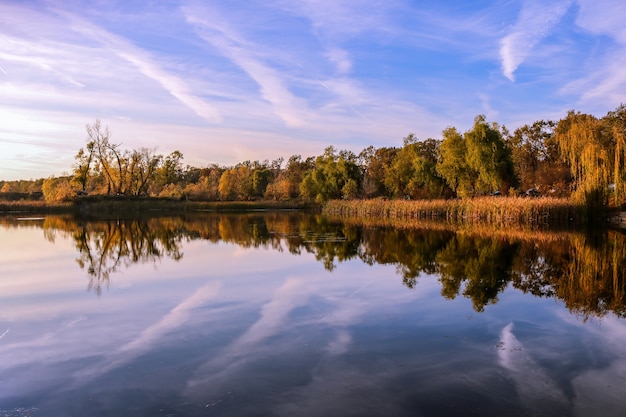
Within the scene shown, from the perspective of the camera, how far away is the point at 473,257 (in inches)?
588

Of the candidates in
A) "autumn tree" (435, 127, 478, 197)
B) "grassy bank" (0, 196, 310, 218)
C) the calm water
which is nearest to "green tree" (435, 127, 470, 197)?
"autumn tree" (435, 127, 478, 197)

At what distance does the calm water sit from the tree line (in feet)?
62.1

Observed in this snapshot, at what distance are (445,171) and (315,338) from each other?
40.7 meters

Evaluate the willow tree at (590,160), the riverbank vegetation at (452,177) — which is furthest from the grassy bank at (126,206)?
the willow tree at (590,160)

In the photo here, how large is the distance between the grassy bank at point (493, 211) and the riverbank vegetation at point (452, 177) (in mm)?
75

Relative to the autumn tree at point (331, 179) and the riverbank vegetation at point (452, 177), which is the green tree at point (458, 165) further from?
the autumn tree at point (331, 179)

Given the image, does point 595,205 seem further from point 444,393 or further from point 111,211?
point 111,211

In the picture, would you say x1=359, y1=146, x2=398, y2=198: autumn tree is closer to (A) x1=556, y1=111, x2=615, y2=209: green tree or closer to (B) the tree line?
(B) the tree line

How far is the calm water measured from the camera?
4.70 metres

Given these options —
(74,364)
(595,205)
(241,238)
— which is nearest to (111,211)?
(241,238)

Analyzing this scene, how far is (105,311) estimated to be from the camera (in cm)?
838

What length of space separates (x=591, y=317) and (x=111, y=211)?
54.5 meters

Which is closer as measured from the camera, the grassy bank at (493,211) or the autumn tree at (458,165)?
the grassy bank at (493,211)

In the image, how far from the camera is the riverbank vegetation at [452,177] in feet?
98.9
